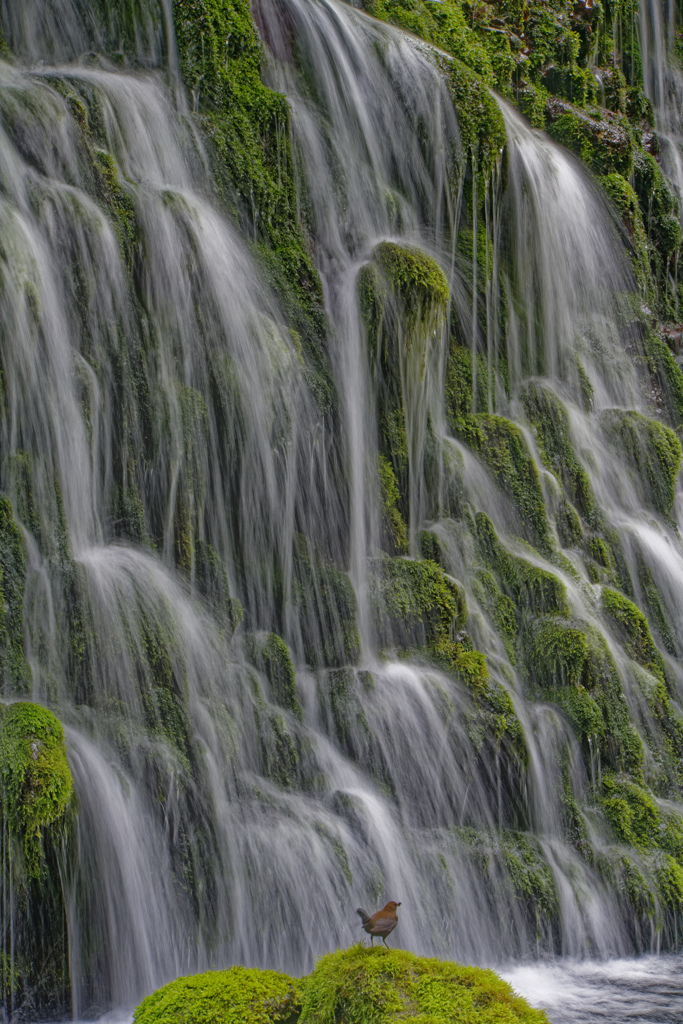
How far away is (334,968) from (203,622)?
3.31m

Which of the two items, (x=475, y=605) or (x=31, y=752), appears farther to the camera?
(x=475, y=605)

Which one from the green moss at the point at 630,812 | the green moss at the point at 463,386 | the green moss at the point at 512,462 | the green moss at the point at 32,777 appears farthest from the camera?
the green moss at the point at 463,386

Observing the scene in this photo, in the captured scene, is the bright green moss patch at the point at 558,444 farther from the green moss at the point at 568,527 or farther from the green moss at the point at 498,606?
the green moss at the point at 498,606

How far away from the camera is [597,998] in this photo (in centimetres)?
619

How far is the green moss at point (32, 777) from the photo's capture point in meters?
5.30

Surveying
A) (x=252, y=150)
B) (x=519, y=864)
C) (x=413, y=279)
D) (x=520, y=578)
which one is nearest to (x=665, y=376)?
(x=413, y=279)

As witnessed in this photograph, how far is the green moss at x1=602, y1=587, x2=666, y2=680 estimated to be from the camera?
958 centimetres

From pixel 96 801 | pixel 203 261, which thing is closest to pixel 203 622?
pixel 96 801

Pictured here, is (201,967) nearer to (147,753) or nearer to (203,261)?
(147,753)

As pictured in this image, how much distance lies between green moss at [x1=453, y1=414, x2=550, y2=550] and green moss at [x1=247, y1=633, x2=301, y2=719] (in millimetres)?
3423

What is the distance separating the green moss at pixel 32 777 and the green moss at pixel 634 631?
5.66 m

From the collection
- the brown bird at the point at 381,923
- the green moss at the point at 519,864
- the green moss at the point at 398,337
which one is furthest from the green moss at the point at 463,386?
the brown bird at the point at 381,923

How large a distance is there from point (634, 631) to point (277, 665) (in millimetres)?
3691

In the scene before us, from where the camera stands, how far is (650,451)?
1191 centimetres
